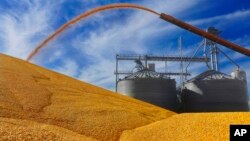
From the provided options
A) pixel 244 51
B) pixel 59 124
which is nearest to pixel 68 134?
pixel 59 124

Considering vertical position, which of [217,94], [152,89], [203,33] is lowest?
[217,94]

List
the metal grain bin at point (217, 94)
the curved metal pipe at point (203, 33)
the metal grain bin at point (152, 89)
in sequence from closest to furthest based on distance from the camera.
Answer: the curved metal pipe at point (203, 33)
the metal grain bin at point (152, 89)
the metal grain bin at point (217, 94)

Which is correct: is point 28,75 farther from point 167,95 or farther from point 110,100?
point 167,95

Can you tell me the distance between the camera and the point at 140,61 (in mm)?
40344

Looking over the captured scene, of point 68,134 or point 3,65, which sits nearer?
point 68,134

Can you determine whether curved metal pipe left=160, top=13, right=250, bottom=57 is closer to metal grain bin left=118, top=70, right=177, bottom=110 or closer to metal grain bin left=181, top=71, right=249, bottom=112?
metal grain bin left=181, top=71, right=249, bottom=112

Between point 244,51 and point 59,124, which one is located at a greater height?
point 244,51

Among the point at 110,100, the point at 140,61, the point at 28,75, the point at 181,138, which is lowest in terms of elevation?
the point at 181,138

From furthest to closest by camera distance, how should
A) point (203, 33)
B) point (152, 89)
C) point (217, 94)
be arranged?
point (203, 33) → point (217, 94) → point (152, 89)

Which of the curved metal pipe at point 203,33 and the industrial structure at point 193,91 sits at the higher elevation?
the curved metal pipe at point 203,33

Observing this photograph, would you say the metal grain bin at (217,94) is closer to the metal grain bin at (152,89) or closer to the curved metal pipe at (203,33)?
the metal grain bin at (152,89)

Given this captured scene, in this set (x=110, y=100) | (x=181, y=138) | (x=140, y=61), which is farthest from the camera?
(x=140, y=61)

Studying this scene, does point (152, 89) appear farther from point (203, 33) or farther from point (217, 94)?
point (203, 33)

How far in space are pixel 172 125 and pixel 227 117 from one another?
1706 mm
